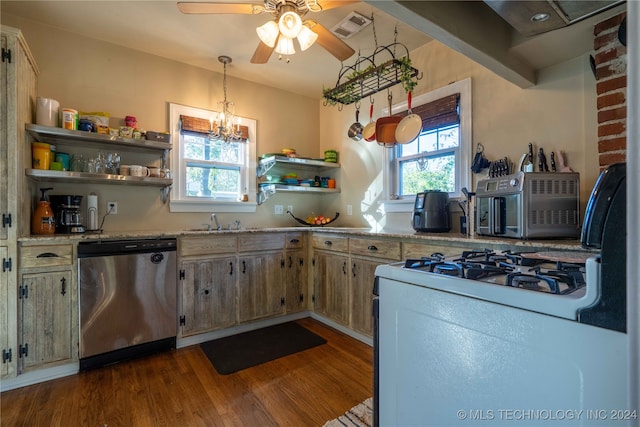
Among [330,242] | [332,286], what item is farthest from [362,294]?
[330,242]

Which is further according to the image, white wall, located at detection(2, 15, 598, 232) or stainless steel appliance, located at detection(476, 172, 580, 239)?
white wall, located at detection(2, 15, 598, 232)

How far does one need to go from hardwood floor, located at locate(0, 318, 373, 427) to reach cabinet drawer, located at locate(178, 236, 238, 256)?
86 cm

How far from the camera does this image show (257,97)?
3.61 m

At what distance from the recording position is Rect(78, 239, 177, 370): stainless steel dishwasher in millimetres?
2158

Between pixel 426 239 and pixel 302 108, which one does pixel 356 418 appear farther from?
pixel 302 108

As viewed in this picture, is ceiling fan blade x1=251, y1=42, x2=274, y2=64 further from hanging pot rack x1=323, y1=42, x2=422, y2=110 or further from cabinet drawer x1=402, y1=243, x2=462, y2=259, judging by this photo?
cabinet drawer x1=402, y1=243, x2=462, y2=259

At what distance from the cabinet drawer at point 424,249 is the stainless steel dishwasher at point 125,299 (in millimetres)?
1912

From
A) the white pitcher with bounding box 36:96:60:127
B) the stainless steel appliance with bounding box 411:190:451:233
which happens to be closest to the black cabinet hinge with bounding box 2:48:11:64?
the white pitcher with bounding box 36:96:60:127

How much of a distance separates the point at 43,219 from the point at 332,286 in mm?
2452

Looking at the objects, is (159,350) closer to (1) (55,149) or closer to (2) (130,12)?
(1) (55,149)

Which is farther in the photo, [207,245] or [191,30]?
[207,245]

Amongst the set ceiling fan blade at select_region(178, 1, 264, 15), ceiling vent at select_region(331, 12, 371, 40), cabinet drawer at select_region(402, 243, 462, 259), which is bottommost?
cabinet drawer at select_region(402, 243, 462, 259)

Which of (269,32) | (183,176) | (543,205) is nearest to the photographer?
(543,205)

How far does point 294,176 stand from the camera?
12.0ft
